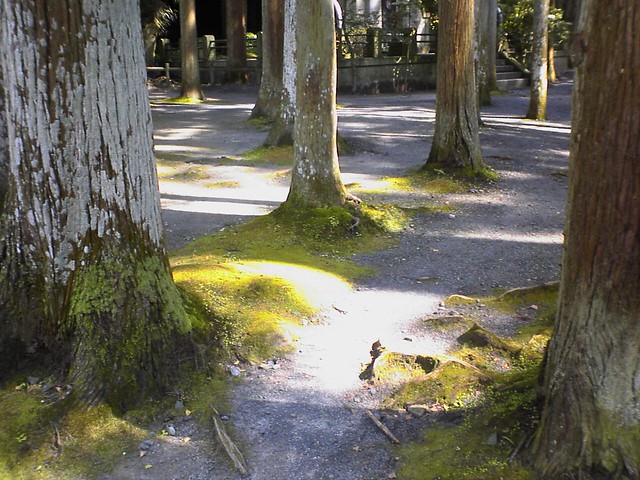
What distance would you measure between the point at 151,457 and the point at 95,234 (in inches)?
54.5

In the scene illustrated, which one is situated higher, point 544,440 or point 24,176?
point 24,176

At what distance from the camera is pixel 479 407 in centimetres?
435

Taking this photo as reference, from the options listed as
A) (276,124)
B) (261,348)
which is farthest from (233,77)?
(261,348)

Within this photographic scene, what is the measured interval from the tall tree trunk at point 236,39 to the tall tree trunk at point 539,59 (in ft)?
47.5

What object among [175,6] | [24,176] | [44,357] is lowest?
[44,357]

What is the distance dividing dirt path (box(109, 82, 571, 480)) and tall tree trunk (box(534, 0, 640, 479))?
114 cm

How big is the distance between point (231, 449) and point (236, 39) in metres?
27.3

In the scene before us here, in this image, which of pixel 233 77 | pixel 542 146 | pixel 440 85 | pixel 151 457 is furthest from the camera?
pixel 233 77

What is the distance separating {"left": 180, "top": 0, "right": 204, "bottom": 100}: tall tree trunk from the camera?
74.7ft

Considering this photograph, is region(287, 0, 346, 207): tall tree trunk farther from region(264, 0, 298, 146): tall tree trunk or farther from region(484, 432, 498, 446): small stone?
region(264, 0, 298, 146): tall tree trunk

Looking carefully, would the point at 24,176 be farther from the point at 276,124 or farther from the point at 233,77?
the point at 233,77

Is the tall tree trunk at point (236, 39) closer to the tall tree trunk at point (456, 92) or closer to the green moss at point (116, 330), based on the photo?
the tall tree trunk at point (456, 92)

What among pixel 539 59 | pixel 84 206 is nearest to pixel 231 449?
pixel 84 206

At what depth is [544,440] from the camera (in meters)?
3.48
